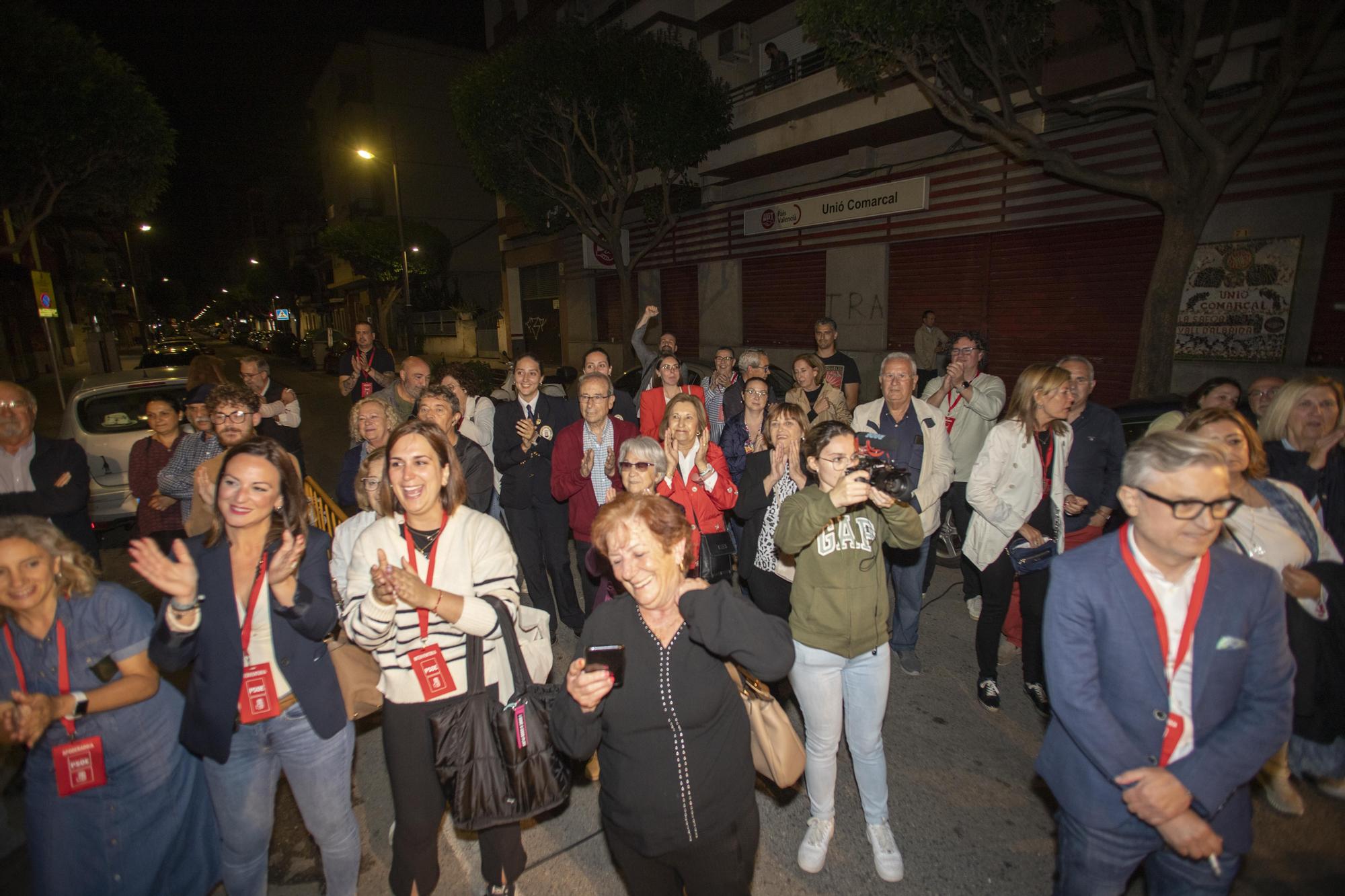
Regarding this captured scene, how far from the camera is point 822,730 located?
9.29 ft

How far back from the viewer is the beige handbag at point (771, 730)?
91.7 inches

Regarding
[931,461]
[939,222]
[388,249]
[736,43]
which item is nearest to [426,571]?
[931,461]

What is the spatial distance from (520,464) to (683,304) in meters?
16.6

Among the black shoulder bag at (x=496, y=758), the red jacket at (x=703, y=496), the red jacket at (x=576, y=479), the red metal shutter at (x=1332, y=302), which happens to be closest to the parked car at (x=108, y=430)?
the red jacket at (x=576, y=479)

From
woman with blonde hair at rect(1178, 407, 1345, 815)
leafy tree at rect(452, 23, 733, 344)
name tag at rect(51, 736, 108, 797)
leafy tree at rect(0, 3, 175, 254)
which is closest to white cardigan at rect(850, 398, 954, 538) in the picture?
woman with blonde hair at rect(1178, 407, 1345, 815)

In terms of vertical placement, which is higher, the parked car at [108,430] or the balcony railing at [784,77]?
the balcony railing at [784,77]

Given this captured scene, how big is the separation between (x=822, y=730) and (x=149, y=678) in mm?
2655

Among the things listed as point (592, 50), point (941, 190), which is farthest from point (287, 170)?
point (941, 190)

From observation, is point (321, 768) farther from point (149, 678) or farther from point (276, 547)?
point (276, 547)

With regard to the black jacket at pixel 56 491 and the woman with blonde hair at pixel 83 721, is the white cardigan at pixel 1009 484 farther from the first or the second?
the black jacket at pixel 56 491

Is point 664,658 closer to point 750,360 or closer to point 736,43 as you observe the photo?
point 750,360

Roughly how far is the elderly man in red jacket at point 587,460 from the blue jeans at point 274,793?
2.26 metres

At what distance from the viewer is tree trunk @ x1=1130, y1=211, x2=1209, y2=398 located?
312 inches

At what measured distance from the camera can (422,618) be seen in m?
2.44
